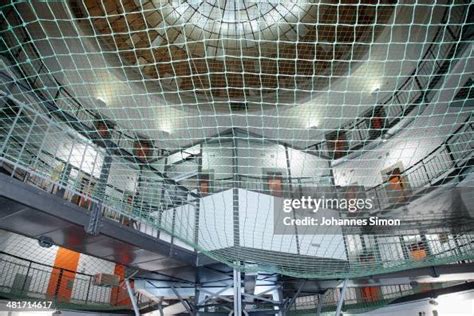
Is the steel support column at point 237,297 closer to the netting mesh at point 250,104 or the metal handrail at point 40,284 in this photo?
the netting mesh at point 250,104

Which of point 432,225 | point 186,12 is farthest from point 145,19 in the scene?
point 432,225

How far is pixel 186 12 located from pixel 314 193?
4.69m

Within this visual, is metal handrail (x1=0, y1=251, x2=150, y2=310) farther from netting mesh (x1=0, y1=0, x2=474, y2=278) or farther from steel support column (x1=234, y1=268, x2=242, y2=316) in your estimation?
steel support column (x1=234, y1=268, x2=242, y2=316)

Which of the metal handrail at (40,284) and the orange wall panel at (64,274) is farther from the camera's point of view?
the orange wall panel at (64,274)

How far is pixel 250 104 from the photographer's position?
6.70 metres

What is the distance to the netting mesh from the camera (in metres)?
5.34

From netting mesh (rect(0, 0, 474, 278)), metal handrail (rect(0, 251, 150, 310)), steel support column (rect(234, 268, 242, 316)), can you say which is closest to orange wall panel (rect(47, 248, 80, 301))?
metal handrail (rect(0, 251, 150, 310))

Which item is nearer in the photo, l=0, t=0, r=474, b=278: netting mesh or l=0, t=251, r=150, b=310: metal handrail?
l=0, t=0, r=474, b=278: netting mesh

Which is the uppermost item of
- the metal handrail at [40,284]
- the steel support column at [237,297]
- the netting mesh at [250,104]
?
the netting mesh at [250,104]

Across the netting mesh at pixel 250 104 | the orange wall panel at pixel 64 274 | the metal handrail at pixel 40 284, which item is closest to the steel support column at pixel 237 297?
the netting mesh at pixel 250 104

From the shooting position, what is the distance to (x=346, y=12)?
6.02 metres

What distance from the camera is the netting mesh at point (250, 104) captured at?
17.5 feet

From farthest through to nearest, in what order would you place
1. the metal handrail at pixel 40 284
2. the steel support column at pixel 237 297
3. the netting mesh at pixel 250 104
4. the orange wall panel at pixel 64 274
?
the orange wall panel at pixel 64 274 → the metal handrail at pixel 40 284 → the netting mesh at pixel 250 104 → the steel support column at pixel 237 297

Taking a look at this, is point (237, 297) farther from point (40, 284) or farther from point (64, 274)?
point (64, 274)
